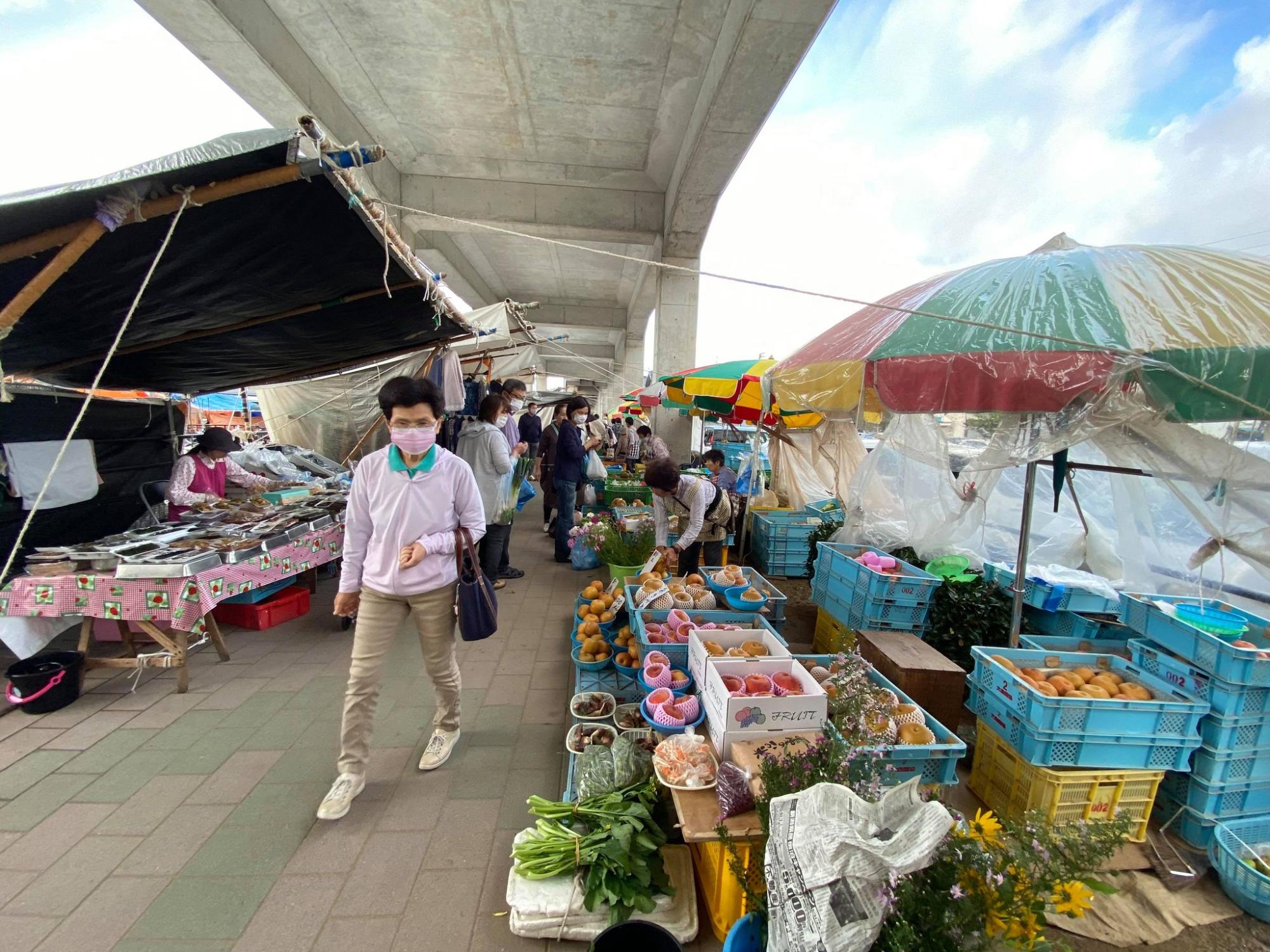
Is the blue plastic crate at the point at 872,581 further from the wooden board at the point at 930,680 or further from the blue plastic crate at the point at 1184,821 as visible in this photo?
the blue plastic crate at the point at 1184,821

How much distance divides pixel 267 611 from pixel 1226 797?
6.70 meters

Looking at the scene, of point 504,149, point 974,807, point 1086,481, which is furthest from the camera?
point 504,149

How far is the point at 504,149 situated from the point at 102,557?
8128mm

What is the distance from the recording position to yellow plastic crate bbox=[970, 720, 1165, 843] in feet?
8.41

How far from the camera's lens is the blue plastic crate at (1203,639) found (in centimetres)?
246

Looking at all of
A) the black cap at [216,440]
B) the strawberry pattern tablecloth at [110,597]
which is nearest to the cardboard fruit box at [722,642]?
the strawberry pattern tablecloth at [110,597]

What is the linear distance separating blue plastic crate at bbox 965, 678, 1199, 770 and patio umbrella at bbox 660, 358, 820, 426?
152 inches

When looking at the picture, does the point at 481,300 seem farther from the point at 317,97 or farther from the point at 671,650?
the point at 671,650

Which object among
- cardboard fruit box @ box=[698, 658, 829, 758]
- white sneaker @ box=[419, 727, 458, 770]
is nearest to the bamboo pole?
white sneaker @ box=[419, 727, 458, 770]

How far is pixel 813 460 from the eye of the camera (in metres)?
7.70

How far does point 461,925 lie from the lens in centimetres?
207

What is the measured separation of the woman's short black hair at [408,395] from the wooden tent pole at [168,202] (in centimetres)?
92

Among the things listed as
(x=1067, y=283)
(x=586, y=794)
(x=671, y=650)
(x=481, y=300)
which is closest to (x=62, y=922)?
(x=586, y=794)

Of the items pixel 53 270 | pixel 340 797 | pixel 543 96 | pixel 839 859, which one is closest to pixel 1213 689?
pixel 839 859
